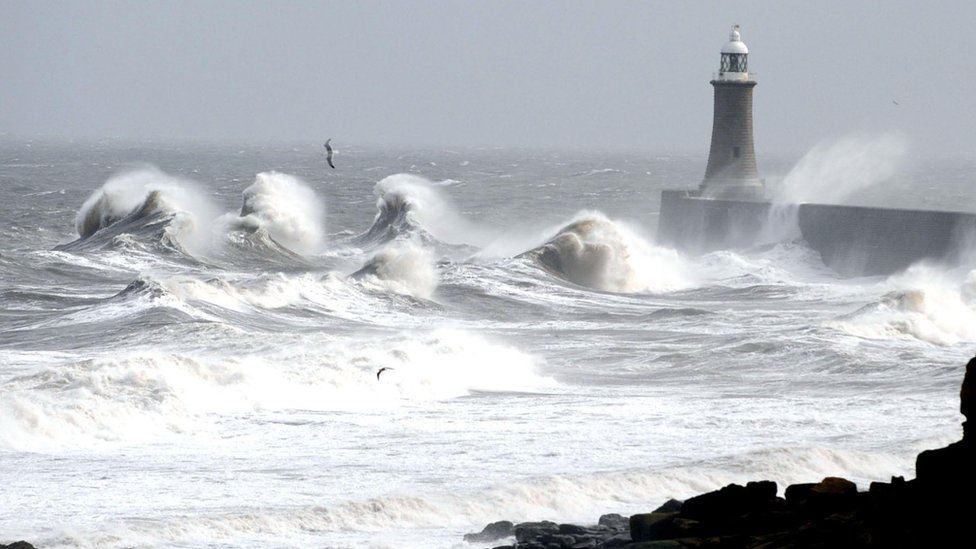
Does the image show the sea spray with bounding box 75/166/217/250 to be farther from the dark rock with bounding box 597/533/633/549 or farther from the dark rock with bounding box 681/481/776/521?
the dark rock with bounding box 681/481/776/521

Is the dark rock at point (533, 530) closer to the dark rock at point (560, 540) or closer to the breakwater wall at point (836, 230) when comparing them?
the dark rock at point (560, 540)

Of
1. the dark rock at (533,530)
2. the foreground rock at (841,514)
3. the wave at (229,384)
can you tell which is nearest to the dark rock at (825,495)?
the foreground rock at (841,514)

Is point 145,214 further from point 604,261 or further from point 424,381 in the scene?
point 424,381

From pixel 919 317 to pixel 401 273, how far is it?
26.3ft

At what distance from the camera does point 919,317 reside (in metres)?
19.7

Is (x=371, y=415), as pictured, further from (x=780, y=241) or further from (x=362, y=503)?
(x=780, y=241)

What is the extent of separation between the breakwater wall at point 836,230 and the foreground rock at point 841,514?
64.3ft

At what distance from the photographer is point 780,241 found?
32062 mm

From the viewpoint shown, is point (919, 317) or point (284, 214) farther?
point (284, 214)

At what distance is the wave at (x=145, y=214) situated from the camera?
97.1 ft

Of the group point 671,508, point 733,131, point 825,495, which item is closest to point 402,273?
point 733,131

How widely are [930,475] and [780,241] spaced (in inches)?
1009

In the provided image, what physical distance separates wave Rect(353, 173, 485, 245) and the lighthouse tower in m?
6.35

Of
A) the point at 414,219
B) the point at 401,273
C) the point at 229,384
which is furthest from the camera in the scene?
the point at 414,219
